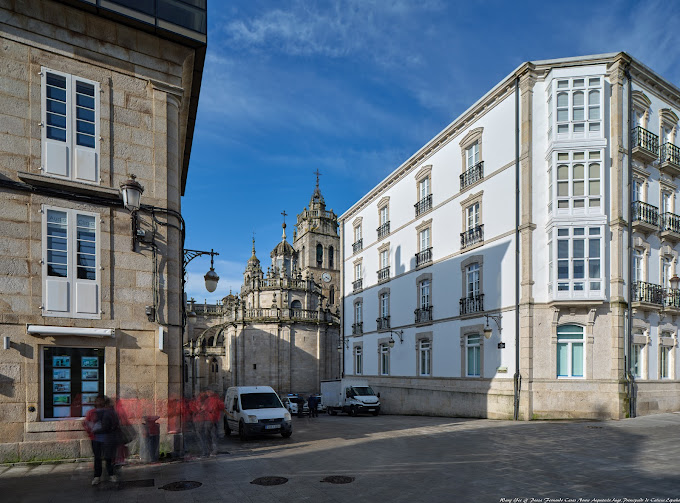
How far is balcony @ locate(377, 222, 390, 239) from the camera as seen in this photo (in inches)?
1350

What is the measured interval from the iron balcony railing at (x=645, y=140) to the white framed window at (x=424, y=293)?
38.9ft

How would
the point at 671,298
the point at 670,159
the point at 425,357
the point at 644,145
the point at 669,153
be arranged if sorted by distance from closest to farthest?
the point at 644,145 → the point at 671,298 → the point at 670,159 → the point at 669,153 → the point at 425,357

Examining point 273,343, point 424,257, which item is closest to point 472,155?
point 424,257

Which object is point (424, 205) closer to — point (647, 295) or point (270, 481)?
point (647, 295)

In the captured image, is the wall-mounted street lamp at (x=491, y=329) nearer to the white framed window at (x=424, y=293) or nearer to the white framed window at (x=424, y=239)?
the white framed window at (x=424, y=293)

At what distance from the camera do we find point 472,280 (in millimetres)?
25125

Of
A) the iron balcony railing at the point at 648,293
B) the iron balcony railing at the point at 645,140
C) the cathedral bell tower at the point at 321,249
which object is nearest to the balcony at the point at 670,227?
the iron balcony railing at the point at 648,293

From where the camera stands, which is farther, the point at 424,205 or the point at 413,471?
the point at 424,205

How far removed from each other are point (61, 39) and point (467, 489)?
41.5 feet

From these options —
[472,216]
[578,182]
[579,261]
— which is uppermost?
[578,182]

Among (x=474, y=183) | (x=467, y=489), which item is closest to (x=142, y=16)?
(x=467, y=489)

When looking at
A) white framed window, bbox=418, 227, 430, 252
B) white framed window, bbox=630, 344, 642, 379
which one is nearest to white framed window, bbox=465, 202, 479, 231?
white framed window, bbox=418, 227, 430, 252

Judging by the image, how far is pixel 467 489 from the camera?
9.21 m

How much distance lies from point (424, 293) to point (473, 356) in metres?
Result: 5.59
